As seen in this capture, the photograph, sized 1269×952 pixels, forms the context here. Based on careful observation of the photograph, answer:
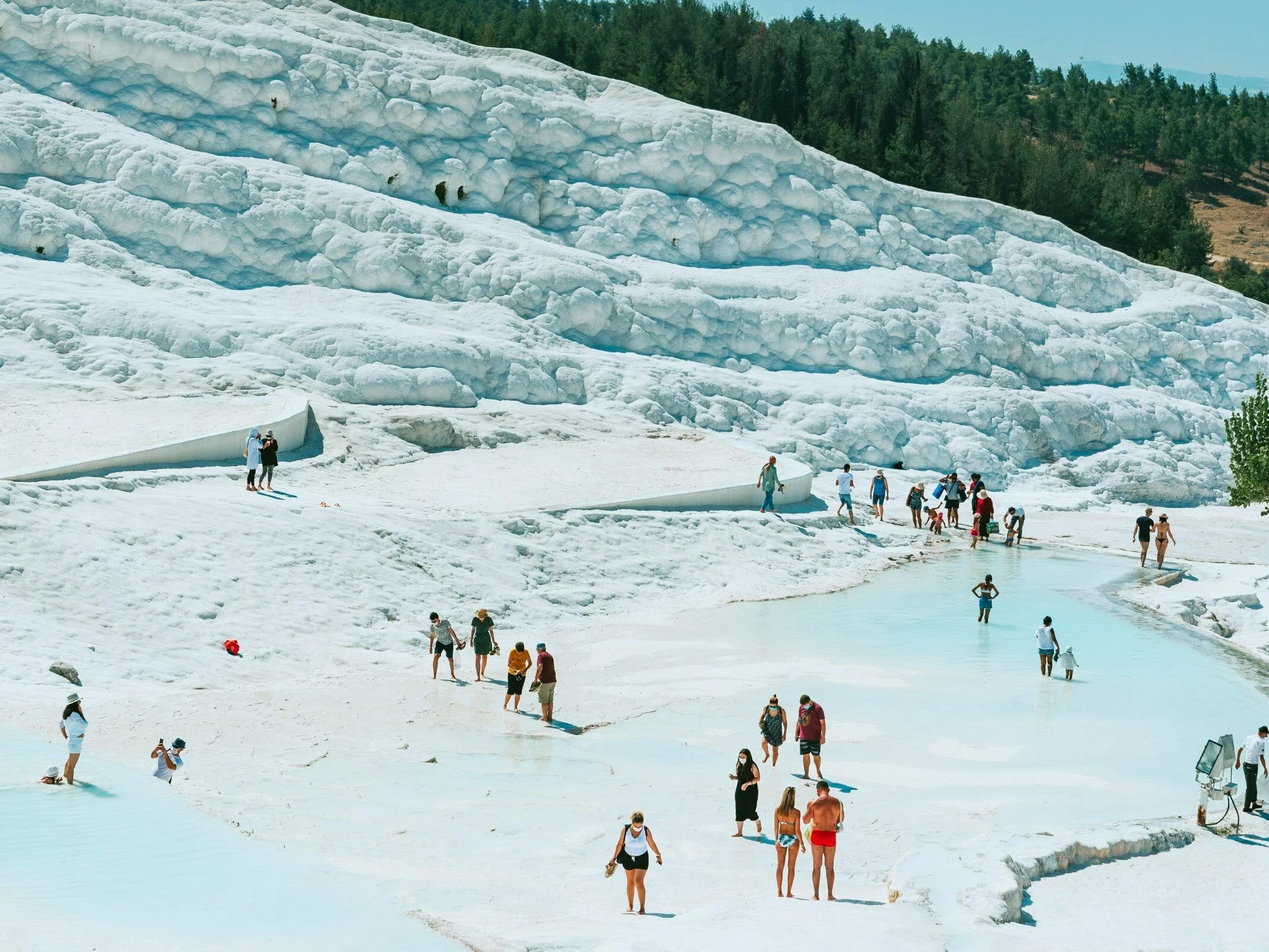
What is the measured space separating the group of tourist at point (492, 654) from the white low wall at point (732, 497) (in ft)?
16.2

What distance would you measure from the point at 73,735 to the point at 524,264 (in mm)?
20484

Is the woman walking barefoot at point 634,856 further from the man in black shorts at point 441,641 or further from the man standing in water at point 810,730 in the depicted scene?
the man in black shorts at point 441,641

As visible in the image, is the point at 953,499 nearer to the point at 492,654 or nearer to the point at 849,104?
the point at 492,654

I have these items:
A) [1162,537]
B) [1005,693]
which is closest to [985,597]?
[1005,693]

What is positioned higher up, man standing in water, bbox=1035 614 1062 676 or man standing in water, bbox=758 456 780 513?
man standing in water, bbox=758 456 780 513

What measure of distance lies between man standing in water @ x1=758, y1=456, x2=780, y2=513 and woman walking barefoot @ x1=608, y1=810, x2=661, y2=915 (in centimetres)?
1377

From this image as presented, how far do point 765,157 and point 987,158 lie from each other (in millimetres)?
14663

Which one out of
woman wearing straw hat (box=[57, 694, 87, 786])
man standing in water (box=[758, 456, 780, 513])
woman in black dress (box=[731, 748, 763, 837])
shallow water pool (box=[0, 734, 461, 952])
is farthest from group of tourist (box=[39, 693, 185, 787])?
man standing in water (box=[758, 456, 780, 513])

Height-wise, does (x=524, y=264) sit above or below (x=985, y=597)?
above

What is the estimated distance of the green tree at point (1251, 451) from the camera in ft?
100

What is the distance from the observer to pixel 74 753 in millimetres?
10859

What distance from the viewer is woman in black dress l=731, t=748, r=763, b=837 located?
1134 cm

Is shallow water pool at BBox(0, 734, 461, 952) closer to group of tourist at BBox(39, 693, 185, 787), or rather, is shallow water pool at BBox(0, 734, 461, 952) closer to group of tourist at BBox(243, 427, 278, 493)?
group of tourist at BBox(39, 693, 185, 787)

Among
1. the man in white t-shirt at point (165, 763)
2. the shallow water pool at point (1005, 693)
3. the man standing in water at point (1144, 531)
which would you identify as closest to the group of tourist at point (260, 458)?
the shallow water pool at point (1005, 693)
